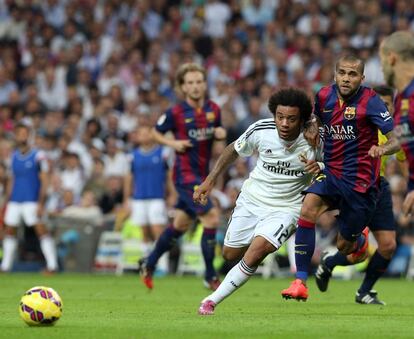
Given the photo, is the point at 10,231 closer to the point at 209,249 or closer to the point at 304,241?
the point at 209,249

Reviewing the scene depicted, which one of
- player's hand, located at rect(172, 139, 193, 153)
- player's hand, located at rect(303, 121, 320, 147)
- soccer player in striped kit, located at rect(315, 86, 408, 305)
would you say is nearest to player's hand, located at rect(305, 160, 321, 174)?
player's hand, located at rect(303, 121, 320, 147)

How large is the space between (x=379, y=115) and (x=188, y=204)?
4.47m

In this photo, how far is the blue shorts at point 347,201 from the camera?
1093 centimetres

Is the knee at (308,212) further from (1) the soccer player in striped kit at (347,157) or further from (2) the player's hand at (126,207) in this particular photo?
(2) the player's hand at (126,207)

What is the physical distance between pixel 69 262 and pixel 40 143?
3.30 m

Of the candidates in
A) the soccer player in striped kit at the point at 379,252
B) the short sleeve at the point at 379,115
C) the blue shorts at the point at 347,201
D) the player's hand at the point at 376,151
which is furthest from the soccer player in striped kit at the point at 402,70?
the soccer player in striped kit at the point at 379,252

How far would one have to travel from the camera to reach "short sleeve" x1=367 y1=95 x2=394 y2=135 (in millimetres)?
10680

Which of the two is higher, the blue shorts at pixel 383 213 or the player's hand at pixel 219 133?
the player's hand at pixel 219 133

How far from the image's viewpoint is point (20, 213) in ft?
67.4

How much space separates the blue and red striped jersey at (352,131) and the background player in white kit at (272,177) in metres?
0.26

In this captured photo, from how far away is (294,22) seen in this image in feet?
82.2

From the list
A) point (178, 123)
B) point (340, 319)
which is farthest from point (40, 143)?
point (340, 319)

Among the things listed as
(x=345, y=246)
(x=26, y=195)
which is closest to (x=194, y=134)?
(x=345, y=246)

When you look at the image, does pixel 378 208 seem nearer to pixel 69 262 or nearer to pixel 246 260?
pixel 246 260
